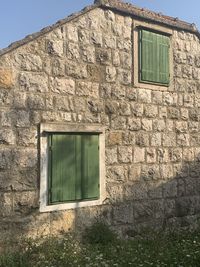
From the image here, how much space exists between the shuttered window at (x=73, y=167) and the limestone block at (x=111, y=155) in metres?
0.26

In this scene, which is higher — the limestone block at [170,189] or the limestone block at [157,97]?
the limestone block at [157,97]

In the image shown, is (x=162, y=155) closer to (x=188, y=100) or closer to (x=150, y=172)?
(x=150, y=172)

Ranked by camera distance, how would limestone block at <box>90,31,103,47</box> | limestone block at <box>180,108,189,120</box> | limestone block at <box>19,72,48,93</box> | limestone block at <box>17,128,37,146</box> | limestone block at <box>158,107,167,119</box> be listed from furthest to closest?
limestone block at <box>180,108,189,120</box> → limestone block at <box>158,107,167,119</box> → limestone block at <box>90,31,103,47</box> → limestone block at <box>19,72,48,93</box> → limestone block at <box>17,128,37,146</box>

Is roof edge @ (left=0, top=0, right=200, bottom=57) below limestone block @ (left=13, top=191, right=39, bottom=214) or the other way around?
the other way around

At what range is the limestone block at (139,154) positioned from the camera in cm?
802

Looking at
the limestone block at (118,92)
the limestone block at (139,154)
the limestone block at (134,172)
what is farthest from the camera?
the limestone block at (139,154)

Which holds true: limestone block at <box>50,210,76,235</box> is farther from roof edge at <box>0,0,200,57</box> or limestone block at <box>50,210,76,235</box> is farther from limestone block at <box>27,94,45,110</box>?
roof edge at <box>0,0,200,57</box>

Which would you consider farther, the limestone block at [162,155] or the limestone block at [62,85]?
the limestone block at [162,155]

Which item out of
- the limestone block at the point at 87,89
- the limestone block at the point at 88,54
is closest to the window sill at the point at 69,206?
the limestone block at the point at 87,89

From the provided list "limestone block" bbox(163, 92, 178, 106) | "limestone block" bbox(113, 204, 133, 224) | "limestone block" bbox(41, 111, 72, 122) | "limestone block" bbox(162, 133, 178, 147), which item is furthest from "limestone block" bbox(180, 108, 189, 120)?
"limestone block" bbox(41, 111, 72, 122)

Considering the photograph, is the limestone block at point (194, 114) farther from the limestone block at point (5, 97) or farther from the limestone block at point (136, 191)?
the limestone block at point (5, 97)

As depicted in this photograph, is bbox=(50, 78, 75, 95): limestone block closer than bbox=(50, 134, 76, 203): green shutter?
No

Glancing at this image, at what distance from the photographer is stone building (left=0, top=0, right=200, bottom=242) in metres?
6.61

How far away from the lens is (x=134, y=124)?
8031mm
